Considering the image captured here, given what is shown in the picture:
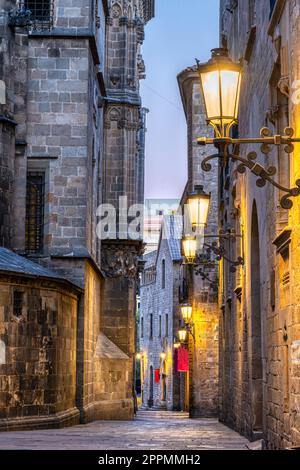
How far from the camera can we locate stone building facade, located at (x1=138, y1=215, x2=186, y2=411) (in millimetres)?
54125

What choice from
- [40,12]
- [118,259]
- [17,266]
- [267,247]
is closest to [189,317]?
[118,259]

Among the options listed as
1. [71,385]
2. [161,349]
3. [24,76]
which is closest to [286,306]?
[71,385]

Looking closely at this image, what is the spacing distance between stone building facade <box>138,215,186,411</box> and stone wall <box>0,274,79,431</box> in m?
29.3

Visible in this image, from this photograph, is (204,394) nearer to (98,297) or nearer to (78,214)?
(98,297)

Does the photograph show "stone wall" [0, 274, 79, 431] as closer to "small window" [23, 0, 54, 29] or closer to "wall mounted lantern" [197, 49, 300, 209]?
"small window" [23, 0, 54, 29]

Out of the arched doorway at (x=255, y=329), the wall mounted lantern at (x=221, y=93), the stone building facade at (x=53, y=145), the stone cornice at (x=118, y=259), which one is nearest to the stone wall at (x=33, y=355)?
the stone building facade at (x=53, y=145)

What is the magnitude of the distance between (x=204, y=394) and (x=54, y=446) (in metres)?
21.6

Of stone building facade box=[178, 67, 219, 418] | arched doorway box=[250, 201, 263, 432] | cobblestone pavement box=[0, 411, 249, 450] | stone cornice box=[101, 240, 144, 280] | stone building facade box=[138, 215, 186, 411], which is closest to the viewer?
cobblestone pavement box=[0, 411, 249, 450]

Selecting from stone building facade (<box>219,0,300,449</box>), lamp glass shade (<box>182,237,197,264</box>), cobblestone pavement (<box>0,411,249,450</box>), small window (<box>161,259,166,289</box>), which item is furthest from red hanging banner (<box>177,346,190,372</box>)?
cobblestone pavement (<box>0,411,249,450</box>)

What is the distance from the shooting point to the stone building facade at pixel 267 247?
10.2 meters

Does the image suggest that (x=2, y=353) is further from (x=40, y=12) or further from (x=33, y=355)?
(x=40, y=12)

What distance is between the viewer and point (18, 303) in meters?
20.3

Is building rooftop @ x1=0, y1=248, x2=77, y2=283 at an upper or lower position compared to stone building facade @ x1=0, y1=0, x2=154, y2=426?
lower

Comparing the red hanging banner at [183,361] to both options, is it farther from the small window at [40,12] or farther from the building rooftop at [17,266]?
the building rooftop at [17,266]
